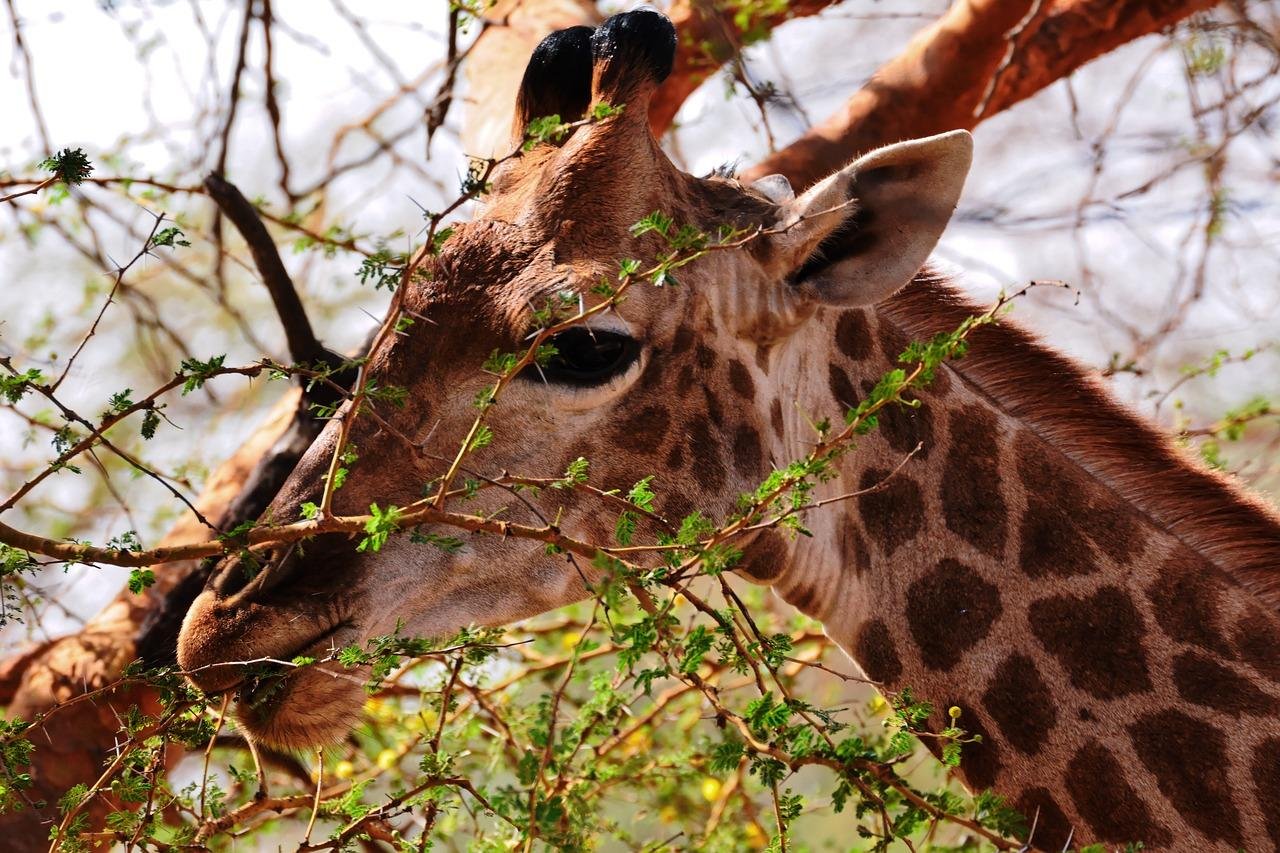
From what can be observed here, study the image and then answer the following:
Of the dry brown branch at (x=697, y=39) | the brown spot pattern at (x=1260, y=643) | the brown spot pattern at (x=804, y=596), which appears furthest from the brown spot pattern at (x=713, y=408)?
the dry brown branch at (x=697, y=39)

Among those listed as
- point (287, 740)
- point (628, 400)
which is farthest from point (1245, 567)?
point (287, 740)

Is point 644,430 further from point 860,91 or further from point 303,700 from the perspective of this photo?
point 860,91

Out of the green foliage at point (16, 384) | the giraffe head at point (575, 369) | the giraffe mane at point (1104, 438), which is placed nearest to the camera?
the green foliage at point (16, 384)

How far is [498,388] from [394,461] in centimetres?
74

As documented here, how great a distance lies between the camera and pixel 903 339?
11.6 ft

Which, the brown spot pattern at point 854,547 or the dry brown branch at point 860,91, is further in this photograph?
the dry brown branch at point 860,91

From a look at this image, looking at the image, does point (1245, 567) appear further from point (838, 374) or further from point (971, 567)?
point (838, 374)

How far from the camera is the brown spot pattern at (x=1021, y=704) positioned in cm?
308

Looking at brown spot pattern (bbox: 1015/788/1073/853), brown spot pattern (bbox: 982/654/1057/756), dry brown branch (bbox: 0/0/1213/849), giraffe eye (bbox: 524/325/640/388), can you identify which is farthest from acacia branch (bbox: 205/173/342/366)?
brown spot pattern (bbox: 1015/788/1073/853)

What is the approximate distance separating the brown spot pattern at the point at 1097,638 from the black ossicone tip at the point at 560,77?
179 centimetres

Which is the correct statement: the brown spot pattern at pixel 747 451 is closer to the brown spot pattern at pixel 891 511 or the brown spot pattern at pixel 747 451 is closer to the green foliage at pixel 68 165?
the brown spot pattern at pixel 891 511

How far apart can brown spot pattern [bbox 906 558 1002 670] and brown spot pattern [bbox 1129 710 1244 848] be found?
16.7 inches

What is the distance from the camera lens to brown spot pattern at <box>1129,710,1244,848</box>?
2918 millimetres

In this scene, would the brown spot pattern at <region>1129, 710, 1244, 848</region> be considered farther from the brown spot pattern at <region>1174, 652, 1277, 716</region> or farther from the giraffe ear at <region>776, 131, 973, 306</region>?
the giraffe ear at <region>776, 131, 973, 306</region>
